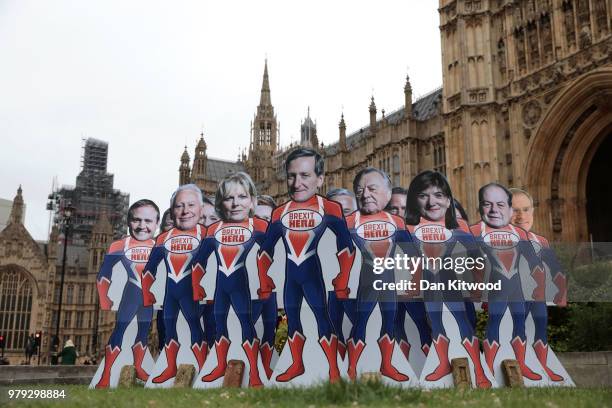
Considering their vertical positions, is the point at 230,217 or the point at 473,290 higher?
the point at 230,217

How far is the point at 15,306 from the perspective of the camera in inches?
2825

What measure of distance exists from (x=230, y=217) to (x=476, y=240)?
6723 millimetres

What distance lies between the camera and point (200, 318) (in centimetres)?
1638

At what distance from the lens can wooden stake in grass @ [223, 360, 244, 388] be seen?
1417cm

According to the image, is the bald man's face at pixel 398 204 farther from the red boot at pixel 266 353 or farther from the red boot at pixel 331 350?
the red boot at pixel 266 353

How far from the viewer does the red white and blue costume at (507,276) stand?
47.5 feet

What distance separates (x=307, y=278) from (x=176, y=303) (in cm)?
408

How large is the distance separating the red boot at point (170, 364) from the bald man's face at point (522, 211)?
33.8 feet

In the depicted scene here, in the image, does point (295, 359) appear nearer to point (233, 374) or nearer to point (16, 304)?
point (233, 374)

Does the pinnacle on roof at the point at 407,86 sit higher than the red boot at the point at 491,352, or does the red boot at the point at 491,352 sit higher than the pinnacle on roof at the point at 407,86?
the pinnacle on roof at the point at 407,86

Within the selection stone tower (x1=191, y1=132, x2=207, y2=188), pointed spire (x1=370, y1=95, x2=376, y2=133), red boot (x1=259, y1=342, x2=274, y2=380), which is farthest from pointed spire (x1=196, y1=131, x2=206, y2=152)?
red boot (x1=259, y1=342, x2=274, y2=380)

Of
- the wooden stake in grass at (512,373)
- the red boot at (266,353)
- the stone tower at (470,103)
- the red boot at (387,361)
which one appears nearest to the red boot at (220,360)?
the red boot at (266,353)

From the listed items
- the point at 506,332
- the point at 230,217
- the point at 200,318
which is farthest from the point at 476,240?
the point at 200,318

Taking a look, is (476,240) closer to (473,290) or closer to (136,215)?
(473,290)
